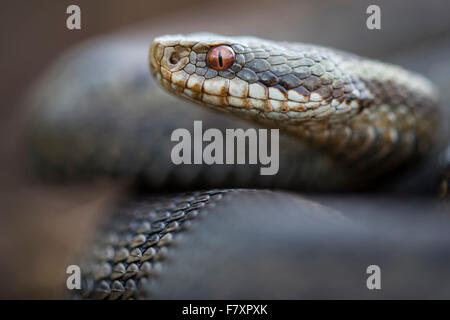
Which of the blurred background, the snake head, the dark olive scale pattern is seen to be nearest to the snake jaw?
the snake head

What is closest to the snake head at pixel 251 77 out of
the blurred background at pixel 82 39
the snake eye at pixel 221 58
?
the snake eye at pixel 221 58

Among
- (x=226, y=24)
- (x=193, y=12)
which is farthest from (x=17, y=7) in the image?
(x=226, y=24)

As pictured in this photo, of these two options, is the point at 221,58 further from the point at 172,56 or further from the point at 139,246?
the point at 139,246

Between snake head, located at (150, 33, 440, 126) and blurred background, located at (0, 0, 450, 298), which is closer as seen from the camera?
snake head, located at (150, 33, 440, 126)

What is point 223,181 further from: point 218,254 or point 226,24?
point 226,24

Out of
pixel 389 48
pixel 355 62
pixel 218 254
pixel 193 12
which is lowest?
pixel 218 254

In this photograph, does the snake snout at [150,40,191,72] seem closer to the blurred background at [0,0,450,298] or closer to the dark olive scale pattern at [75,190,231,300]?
the dark olive scale pattern at [75,190,231,300]

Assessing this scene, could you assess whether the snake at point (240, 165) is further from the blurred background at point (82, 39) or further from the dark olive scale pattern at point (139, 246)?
the blurred background at point (82, 39)

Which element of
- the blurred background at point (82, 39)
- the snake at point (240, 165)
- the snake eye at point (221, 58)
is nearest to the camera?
the snake at point (240, 165)
